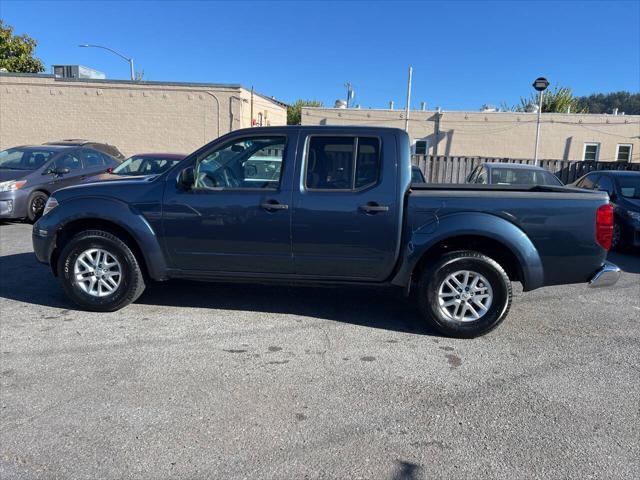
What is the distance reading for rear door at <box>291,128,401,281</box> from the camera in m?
4.36

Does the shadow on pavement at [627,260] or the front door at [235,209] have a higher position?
the front door at [235,209]

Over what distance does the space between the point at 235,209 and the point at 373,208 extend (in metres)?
1.29

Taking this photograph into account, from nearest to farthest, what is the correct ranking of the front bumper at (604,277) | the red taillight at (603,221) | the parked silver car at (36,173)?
the red taillight at (603,221), the front bumper at (604,277), the parked silver car at (36,173)

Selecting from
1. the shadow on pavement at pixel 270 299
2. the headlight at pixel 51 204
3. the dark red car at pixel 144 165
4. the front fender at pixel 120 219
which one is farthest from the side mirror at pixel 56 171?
the front fender at pixel 120 219

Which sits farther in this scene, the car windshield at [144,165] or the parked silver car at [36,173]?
the car windshield at [144,165]

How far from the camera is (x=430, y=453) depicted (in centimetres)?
271

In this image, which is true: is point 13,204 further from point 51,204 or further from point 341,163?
point 341,163

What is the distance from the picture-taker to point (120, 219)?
4.66 meters

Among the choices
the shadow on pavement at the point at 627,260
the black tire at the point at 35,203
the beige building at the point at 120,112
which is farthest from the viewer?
the beige building at the point at 120,112

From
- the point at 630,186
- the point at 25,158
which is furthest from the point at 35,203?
the point at 630,186

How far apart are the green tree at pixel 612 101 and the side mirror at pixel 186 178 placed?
255 ft

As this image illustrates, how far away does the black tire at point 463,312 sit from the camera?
429cm

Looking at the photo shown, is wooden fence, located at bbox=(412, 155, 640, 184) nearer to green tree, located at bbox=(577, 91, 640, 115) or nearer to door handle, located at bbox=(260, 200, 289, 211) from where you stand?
door handle, located at bbox=(260, 200, 289, 211)

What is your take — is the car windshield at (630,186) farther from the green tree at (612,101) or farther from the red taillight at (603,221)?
the green tree at (612,101)
